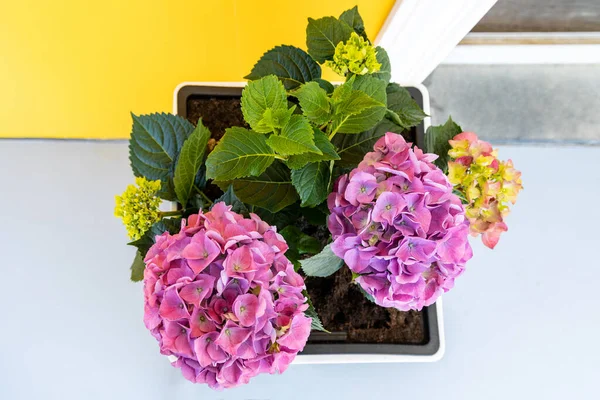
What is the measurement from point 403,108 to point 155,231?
1.09 ft

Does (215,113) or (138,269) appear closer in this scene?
(138,269)

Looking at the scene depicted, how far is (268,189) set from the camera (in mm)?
610

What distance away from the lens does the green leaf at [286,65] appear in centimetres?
63

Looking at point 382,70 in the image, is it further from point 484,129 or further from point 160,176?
point 484,129

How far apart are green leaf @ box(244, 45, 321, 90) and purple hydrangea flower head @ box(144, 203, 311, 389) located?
0.22 m

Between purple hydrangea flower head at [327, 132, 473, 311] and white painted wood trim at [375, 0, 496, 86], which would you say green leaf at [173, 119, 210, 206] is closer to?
purple hydrangea flower head at [327, 132, 473, 311]

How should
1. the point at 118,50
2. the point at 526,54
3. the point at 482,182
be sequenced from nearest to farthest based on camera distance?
the point at 482,182, the point at 118,50, the point at 526,54

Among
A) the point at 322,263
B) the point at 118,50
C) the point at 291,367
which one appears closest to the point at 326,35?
the point at 322,263

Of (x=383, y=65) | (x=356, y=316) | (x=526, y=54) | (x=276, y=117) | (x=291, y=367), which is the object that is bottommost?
(x=291, y=367)

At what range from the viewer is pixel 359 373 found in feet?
3.24

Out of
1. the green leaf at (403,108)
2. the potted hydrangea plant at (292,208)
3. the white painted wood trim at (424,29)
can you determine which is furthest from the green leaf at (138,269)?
the white painted wood trim at (424,29)

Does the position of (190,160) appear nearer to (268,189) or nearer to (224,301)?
(268,189)

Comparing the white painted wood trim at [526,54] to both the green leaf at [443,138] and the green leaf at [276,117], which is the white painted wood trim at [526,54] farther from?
the green leaf at [276,117]

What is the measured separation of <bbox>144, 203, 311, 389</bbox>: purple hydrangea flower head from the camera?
0.44m
